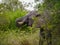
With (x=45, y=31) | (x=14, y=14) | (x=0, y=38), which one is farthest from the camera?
(x=14, y=14)

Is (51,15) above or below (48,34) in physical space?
above

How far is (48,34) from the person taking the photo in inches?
429

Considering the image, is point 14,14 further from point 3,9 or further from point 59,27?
point 59,27

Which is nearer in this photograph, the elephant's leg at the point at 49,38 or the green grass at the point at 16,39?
the elephant's leg at the point at 49,38

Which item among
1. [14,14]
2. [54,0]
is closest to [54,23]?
[54,0]

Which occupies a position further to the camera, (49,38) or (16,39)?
(16,39)

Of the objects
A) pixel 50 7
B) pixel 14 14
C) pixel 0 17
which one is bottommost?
pixel 14 14

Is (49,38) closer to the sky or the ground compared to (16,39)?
closer to the sky

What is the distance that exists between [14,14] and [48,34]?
1164cm

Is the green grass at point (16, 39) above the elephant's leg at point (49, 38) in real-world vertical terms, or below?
below

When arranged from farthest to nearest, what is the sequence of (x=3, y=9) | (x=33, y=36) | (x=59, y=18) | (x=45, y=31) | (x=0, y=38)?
(x=33, y=36), (x=0, y=38), (x=3, y=9), (x=45, y=31), (x=59, y=18)

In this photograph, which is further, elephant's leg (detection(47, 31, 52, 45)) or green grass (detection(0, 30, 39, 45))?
green grass (detection(0, 30, 39, 45))

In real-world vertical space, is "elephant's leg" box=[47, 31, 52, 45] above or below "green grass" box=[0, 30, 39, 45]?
above

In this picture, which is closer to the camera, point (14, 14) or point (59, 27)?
point (59, 27)
